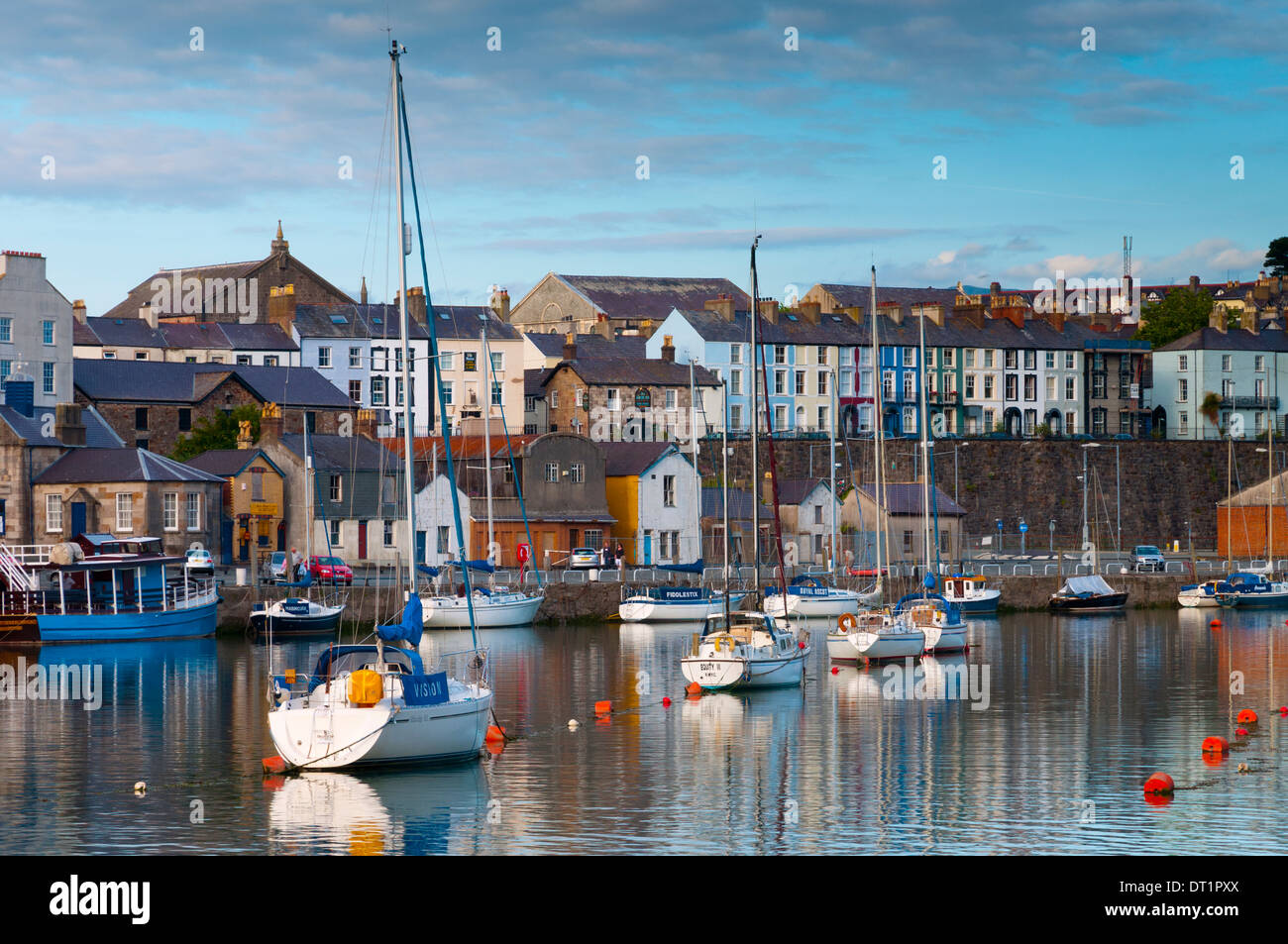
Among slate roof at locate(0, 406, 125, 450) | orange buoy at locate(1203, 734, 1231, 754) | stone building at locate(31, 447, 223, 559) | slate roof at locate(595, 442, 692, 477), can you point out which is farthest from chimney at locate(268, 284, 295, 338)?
orange buoy at locate(1203, 734, 1231, 754)

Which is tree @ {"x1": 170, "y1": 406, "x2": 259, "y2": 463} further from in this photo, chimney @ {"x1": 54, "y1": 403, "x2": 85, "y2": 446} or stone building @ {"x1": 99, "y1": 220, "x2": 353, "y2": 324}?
stone building @ {"x1": 99, "y1": 220, "x2": 353, "y2": 324}

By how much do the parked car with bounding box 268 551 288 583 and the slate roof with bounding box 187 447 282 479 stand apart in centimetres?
364

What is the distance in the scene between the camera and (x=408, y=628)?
90.4 ft

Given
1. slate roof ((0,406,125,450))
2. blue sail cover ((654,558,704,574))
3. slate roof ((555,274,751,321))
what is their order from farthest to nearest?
slate roof ((555,274,751,321))
blue sail cover ((654,558,704,574))
slate roof ((0,406,125,450))

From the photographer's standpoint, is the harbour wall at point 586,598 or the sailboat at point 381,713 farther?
the harbour wall at point 586,598

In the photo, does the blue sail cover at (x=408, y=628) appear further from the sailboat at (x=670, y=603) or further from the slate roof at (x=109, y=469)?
the slate roof at (x=109, y=469)

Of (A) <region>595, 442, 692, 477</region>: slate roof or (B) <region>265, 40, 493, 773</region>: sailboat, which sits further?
(A) <region>595, 442, 692, 477</region>: slate roof

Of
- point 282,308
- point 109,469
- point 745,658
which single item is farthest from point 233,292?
point 745,658

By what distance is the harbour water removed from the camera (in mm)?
24125

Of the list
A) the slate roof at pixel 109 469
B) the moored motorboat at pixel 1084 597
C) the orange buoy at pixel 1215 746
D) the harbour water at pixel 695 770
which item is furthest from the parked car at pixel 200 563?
the orange buoy at pixel 1215 746

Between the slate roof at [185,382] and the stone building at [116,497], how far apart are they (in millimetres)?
18489

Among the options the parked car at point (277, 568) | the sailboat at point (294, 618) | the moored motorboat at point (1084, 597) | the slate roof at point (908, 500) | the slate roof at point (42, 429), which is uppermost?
the slate roof at point (42, 429)

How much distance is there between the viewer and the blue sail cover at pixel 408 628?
2717 centimetres
